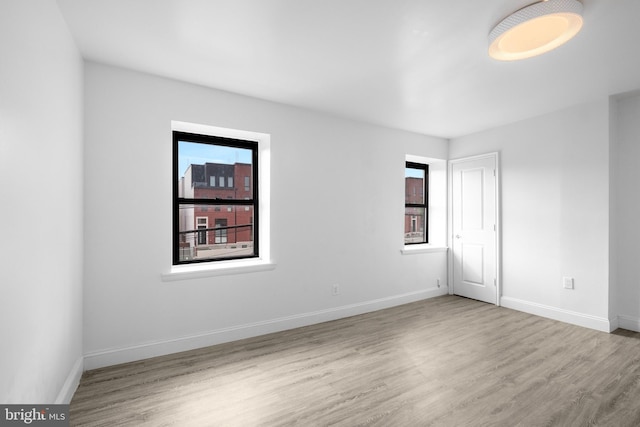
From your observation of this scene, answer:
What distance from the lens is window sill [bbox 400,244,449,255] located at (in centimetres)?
459

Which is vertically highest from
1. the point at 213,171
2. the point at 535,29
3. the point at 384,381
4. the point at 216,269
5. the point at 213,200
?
the point at 535,29

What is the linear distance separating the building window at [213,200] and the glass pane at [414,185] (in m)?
2.64

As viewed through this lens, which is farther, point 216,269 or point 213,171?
point 213,171

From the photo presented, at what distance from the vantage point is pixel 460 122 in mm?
4211

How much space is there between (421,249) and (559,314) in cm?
178

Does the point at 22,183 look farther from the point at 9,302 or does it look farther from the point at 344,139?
the point at 344,139

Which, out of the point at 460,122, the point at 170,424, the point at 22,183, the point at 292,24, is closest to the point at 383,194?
the point at 460,122

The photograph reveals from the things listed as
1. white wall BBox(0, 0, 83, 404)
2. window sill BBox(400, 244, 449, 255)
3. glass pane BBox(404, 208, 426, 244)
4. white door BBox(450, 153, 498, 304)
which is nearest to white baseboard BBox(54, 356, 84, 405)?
white wall BBox(0, 0, 83, 404)

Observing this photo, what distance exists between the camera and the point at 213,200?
3.36 metres

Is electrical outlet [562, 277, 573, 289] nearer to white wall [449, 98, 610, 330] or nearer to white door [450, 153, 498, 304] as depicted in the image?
white wall [449, 98, 610, 330]

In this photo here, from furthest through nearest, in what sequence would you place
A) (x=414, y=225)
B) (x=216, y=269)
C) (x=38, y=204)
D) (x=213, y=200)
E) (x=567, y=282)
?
(x=414, y=225)
(x=567, y=282)
(x=213, y=200)
(x=216, y=269)
(x=38, y=204)

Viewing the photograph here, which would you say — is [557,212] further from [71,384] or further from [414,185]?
[71,384]

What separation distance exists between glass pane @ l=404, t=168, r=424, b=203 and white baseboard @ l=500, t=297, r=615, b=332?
1914mm

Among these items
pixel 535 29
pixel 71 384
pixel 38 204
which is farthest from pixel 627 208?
pixel 71 384
